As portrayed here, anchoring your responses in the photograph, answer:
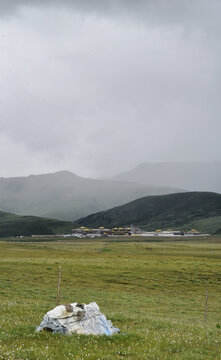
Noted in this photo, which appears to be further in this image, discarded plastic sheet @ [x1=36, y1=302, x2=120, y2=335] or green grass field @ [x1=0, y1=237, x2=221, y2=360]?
discarded plastic sheet @ [x1=36, y1=302, x2=120, y2=335]

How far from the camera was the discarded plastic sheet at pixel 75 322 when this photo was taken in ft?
50.5

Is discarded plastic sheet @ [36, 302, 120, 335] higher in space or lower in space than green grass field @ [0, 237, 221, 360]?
higher

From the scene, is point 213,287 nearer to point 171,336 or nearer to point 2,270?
point 2,270

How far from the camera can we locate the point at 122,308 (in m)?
34.3

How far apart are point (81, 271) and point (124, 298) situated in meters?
23.6

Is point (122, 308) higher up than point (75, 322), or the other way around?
point (75, 322)

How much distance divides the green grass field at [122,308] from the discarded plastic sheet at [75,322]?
2.05 ft

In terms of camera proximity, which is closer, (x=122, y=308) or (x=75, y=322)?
(x=75, y=322)

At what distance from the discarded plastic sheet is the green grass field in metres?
0.62

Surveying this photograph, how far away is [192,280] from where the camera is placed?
61.5 meters

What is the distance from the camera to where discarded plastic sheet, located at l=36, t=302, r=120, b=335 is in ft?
50.5

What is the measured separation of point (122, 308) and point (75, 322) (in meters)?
19.8

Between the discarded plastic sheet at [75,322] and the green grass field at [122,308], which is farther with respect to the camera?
the discarded plastic sheet at [75,322]

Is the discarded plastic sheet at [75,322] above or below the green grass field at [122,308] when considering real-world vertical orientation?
above
